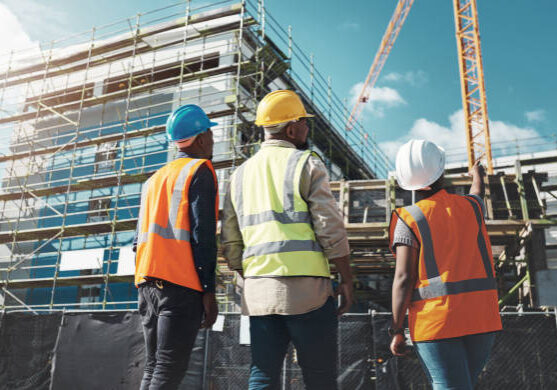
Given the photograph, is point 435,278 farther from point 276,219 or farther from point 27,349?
point 27,349

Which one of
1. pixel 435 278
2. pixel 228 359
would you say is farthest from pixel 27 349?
pixel 435 278

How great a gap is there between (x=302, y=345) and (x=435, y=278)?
0.65 m

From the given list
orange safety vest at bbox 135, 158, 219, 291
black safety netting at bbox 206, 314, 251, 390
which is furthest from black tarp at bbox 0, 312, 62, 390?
orange safety vest at bbox 135, 158, 219, 291

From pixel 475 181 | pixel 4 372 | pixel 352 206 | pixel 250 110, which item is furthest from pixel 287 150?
pixel 250 110

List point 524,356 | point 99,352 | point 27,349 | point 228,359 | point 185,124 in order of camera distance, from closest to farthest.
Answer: point 185,124
point 524,356
point 228,359
point 99,352
point 27,349

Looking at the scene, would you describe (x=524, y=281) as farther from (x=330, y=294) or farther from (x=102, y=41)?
(x=102, y=41)

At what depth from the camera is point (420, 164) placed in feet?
7.97

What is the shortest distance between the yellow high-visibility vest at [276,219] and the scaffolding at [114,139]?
403 inches

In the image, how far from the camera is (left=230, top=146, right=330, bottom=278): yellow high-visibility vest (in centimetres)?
220

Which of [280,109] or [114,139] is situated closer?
[280,109]

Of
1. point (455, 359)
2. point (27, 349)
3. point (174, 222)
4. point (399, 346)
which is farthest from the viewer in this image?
point (27, 349)

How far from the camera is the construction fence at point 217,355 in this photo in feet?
19.0

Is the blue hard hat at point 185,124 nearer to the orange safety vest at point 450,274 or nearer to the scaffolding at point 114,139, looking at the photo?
the orange safety vest at point 450,274

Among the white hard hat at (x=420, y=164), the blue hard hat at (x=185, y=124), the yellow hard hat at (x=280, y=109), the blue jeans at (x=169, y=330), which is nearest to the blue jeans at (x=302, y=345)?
the blue jeans at (x=169, y=330)
